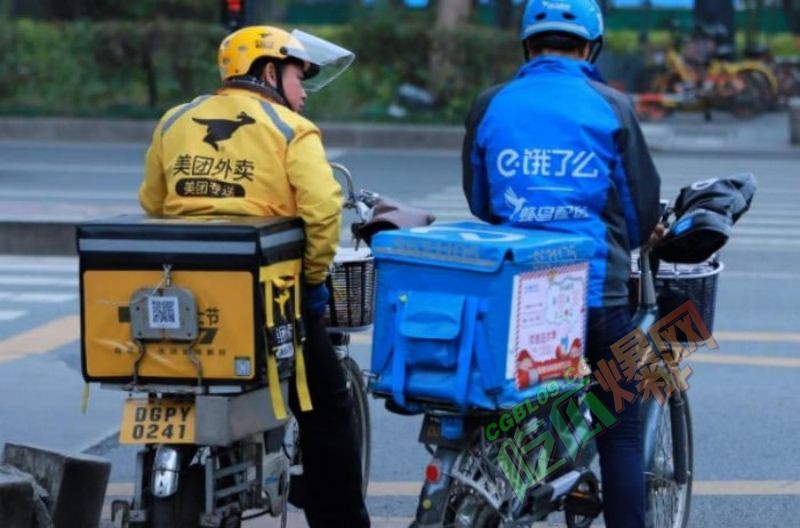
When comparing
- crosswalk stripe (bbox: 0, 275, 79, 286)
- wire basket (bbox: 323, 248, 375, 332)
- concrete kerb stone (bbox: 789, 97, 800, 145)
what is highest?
wire basket (bbox: 323, 248, 375, 332)

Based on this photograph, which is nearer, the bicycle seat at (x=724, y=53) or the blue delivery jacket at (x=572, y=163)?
the blue delivery jacket at (x=572, y=163)

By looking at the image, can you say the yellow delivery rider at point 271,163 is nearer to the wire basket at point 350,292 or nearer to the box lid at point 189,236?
the box lid at point 189,236

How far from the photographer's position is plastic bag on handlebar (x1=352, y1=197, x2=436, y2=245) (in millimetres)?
5051

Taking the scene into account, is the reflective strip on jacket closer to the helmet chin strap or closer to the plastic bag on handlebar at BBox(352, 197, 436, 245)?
the plastic bag on handlebar at BBox(352, 197, 436, 245)

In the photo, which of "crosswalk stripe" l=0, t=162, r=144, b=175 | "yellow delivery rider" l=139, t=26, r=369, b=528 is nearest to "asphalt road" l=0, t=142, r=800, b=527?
"yellow delivery rider" l=139, t=26, r=369, b=528

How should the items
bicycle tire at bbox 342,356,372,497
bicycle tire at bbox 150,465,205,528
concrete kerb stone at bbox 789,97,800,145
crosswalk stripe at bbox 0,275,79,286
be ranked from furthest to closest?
concrete kerb stone at bbox 789,97,800,145 → crosswalk stripe at bbox 0,275,79,286 → bicycle tire at bbox 342,356,372,497 → bicycle tire at bbox 150,465,205,528

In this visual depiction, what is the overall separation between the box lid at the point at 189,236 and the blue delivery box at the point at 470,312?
380mm

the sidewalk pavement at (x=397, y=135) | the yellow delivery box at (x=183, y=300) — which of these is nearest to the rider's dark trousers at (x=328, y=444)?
the yellow delivery box at (x=183, y=300)

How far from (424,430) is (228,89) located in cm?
123

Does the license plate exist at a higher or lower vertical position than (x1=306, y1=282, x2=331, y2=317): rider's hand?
lower

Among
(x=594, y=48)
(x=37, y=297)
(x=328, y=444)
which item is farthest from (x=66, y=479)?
(x=37, y=297)

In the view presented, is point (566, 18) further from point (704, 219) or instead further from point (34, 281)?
point (34, 281)

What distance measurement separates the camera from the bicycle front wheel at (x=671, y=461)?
514cm

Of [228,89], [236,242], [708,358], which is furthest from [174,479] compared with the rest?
[708,358]
